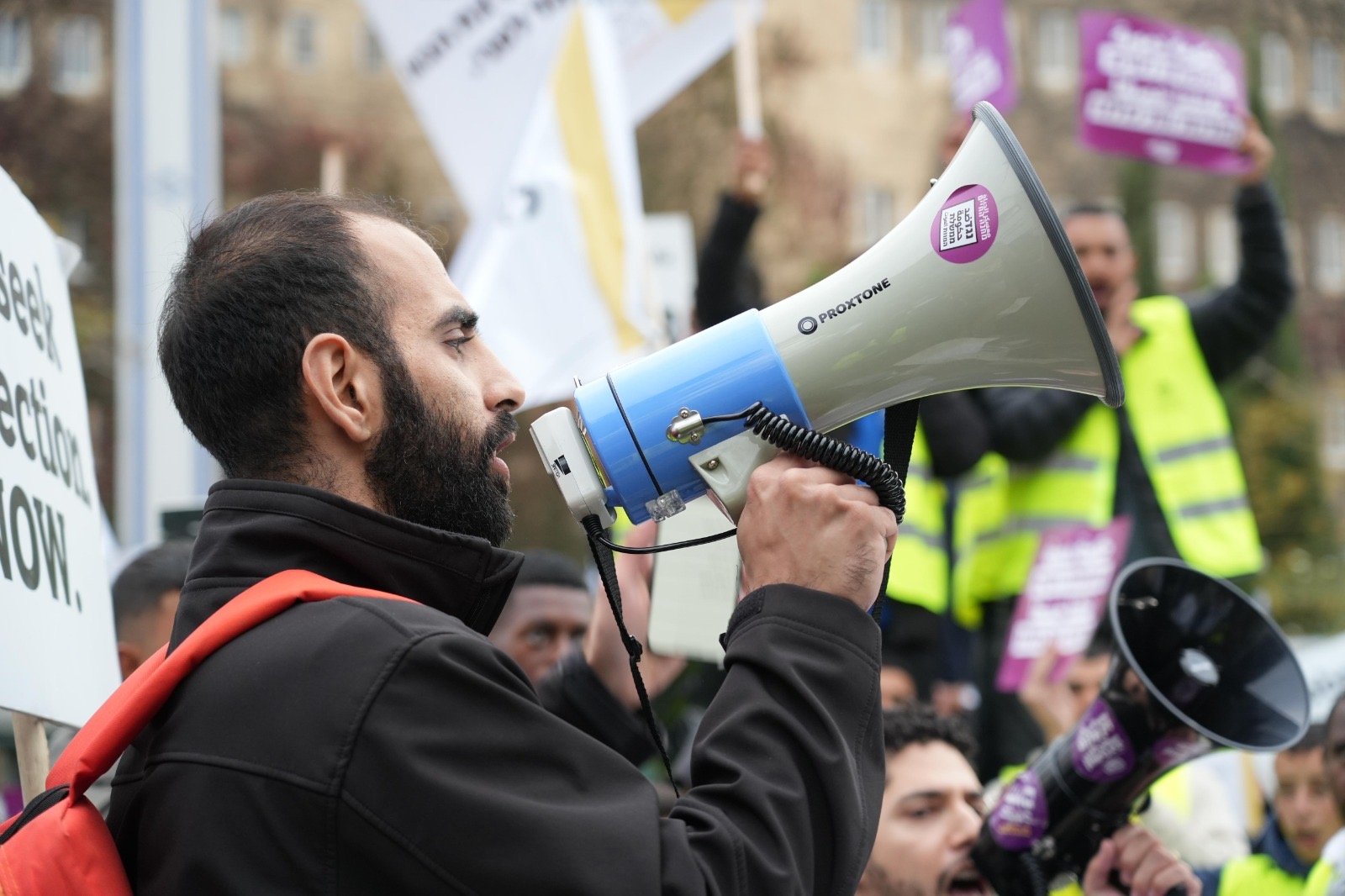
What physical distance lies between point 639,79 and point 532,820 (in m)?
5.54

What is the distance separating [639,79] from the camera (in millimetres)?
6730

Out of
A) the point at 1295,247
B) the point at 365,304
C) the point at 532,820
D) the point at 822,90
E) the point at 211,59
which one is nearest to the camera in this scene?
the point at 532,820

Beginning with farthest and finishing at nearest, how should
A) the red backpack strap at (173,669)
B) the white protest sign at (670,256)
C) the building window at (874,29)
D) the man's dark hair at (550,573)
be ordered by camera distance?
the building window at (874,29) → the white protest sign at (670,256) → the man's dark hair at (550,573) → the red backpack strap at (173,669)

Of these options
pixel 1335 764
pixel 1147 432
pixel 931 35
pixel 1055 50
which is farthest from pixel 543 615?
pixel 1055 50

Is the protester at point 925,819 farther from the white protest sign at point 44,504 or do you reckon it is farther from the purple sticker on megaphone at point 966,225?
the white protest sign at point 44,504

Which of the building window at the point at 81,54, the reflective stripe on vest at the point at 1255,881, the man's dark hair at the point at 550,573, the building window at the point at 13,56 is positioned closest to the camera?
the reflective stripe on vest at the point at 1255,881

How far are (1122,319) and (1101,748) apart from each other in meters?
2.34

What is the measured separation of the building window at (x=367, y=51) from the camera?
103ft

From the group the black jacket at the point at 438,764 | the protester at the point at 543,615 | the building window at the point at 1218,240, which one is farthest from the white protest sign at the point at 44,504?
the building window at the point at 1218,240

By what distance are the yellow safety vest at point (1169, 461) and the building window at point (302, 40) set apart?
2866 centimetres

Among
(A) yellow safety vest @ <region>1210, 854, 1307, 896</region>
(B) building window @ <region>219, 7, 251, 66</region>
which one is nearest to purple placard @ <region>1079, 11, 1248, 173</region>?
(A) yellow safety vest @ <region>1210, 854, 1307, 896</region>

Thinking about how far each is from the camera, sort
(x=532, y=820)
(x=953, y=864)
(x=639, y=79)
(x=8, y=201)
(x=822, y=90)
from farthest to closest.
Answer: (x=822, y=90) < (x=639, y=79) < (x=953, y=864) < (x=8, y=201) < (x=532, y=820)

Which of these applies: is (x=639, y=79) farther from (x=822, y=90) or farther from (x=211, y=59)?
(x=822, y=90)

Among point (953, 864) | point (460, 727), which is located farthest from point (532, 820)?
point (953, 864)
